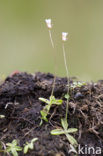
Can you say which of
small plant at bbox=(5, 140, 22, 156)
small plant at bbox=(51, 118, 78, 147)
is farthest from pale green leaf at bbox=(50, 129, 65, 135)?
small plant at bbox=(5, 140, 22, 156)

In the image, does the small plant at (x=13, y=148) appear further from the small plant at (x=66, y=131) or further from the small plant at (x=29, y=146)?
the small plant at (x=66, y=131)

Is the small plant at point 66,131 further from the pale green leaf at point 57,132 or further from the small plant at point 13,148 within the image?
the small plant at point 13,148

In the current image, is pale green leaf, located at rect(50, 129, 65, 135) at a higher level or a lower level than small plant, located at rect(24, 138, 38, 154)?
higher

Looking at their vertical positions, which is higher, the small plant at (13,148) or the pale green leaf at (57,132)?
the pale green leaf at (57,132)

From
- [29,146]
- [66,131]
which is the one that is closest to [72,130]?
[66,131]

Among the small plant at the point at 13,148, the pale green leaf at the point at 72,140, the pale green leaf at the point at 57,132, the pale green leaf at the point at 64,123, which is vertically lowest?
the small plant at the point at 13,148

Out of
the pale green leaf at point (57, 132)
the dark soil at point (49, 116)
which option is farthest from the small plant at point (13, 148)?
the pale green leaf at point (57, 132)

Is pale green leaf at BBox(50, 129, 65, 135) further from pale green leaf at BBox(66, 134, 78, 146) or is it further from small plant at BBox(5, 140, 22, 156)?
small plant at BBox(5, 140, 22, 156)

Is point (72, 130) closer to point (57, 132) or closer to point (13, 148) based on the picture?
point (57, 132)
